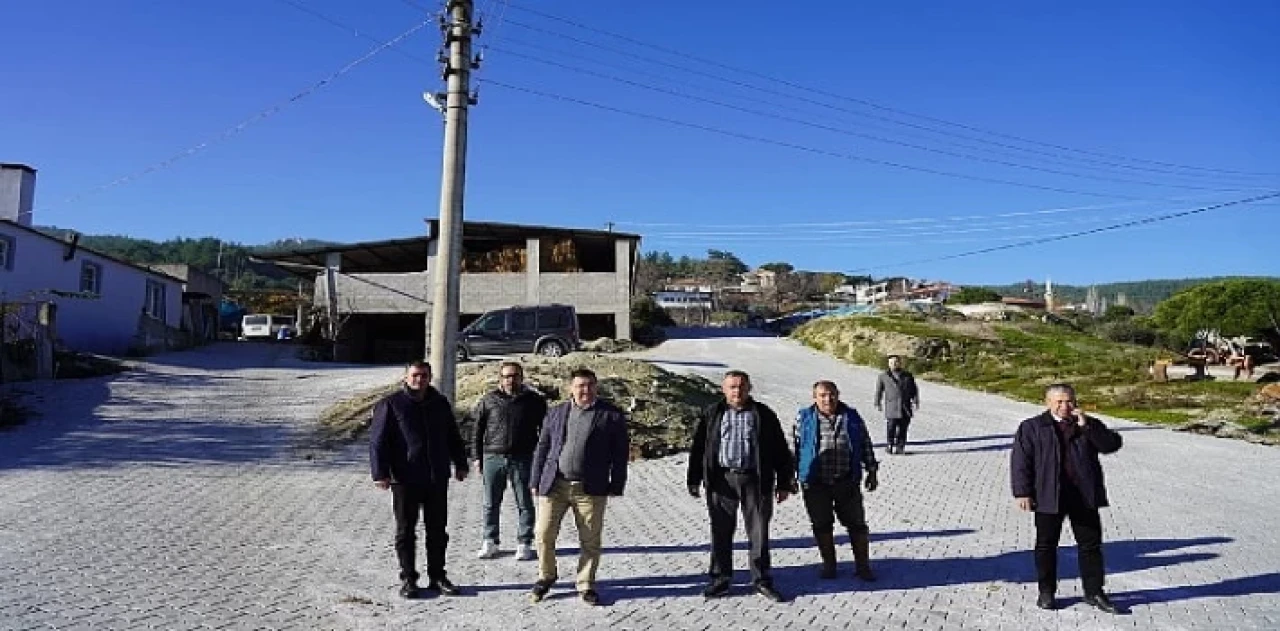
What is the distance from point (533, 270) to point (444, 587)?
2611 centimetres

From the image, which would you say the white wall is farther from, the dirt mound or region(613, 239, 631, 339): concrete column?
region(613, 239, 631, 339): concrete column

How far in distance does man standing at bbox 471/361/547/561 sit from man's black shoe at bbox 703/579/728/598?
1675 mm

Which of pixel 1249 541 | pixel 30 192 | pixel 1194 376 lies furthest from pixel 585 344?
pixel 1249 541

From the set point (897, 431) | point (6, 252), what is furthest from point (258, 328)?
Result: point (897, 431)

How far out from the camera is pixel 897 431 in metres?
13.4

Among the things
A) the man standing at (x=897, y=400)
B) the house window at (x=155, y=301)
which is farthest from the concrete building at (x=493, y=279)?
the man standing at (x=897, y=400)

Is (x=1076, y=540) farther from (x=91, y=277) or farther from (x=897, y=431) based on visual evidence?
(x=91, y=277)

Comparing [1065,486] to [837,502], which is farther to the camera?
[837,502]

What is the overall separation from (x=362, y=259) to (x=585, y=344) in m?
11.3

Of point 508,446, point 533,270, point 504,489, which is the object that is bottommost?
point 504,489

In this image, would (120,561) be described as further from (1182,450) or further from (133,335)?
(133,335)

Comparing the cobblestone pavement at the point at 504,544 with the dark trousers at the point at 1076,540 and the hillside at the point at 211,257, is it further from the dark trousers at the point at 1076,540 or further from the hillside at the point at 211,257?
the hillside at the point at 211,257

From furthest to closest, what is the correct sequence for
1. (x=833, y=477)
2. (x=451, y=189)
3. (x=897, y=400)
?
(x=897, y=400)
(x=451, y=189)
(x=833, y=477)

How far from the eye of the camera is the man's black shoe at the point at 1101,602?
5.88 meters
